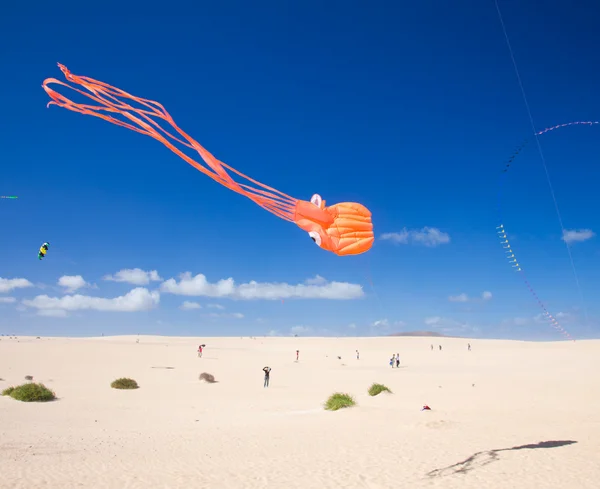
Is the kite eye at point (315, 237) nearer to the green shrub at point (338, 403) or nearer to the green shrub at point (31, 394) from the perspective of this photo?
the green shrub at point (338, 403)

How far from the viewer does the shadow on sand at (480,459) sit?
42.1 ft

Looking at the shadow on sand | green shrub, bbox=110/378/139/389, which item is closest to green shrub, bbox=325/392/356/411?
the shadow on sand

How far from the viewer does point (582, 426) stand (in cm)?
1916

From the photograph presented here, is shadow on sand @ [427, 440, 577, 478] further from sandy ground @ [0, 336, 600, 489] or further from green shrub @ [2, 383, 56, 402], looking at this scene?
green shrub @ [2, 383, 56, 402]

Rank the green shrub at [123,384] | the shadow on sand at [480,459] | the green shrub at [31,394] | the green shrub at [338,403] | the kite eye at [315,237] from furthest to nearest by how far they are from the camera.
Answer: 1. the green shrub at [123,384]
2. the green shrub at [31,394]
3. the green shrub at [338,403]
4. the shadow on sand at [480,459]
5. the kite eye at [315,237]

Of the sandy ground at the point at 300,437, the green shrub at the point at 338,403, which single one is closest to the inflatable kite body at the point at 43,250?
the sandy ground at the point at 300,437

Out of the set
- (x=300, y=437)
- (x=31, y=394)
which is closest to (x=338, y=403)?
(x=300, y=437)

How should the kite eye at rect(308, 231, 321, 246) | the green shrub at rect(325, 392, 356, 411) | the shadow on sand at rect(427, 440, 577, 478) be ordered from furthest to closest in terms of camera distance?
the green shrub at rect(325, 392, 356, 411) → the shadow on sand at rect(427, 440, 577, 478) → the kite eye at rect(308, 231, 321, 246)

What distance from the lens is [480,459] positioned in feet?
46.0

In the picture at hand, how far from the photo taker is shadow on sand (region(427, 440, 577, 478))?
42.1ft

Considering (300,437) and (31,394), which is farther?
(31,394)

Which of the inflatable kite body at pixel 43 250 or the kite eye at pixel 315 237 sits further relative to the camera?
the inflatable kite body at pixel 43 250

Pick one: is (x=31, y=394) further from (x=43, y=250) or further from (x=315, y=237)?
(x=315, y=237)

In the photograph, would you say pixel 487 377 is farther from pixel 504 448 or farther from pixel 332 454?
pixel 332 454
